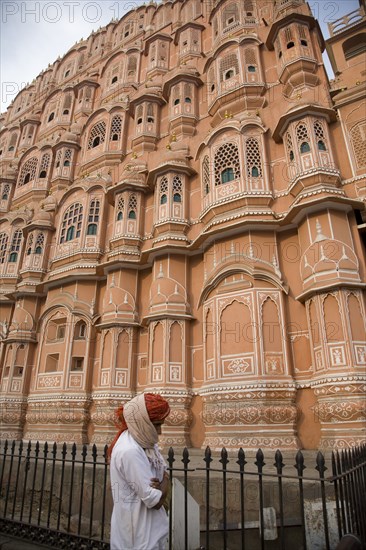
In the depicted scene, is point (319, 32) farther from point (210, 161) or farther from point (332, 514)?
point (332, 514)

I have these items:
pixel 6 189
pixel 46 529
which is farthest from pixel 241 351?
pixel 6 189

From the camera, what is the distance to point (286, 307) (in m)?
9.61

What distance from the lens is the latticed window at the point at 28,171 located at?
67.4ft

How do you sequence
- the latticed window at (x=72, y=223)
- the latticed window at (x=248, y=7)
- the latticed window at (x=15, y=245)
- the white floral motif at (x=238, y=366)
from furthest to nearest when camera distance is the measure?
1. the latticed window at (x=15, y=245)
2. the latticed window at (x=248, y=7)
3. the latticed window at (x=72, y=223)
4. the white floral motif at (x=238, y=366)

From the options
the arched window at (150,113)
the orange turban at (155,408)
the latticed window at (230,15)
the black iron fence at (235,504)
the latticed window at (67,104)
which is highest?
the latticed window at (67,104)

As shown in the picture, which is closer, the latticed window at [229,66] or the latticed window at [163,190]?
the latticed window at [163,190]

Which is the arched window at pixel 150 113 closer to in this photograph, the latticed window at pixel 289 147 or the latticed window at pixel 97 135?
the latticed window at pixel 97 135

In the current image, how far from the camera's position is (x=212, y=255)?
1102 centimetres

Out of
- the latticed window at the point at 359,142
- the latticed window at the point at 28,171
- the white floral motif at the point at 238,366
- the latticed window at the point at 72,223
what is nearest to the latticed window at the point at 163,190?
the latticed window at the point at 72,223

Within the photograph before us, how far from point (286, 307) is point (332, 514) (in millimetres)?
5183

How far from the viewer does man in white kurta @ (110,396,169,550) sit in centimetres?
258

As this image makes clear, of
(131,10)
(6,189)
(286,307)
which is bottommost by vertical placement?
(286,307)

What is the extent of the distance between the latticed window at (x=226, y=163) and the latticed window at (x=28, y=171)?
41.4ft

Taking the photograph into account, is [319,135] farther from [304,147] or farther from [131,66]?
[131,66]
